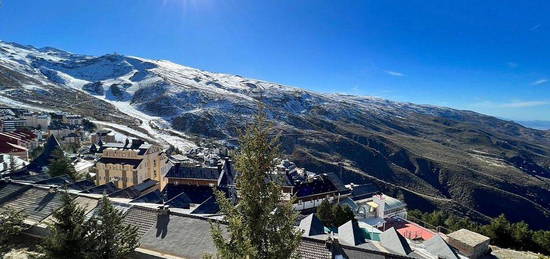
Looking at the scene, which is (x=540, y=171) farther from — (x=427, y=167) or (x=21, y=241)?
(x=21, y=241)

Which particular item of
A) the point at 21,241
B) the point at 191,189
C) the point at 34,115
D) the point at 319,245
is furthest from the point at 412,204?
the point at 34,115

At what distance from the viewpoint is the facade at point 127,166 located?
4866 cm

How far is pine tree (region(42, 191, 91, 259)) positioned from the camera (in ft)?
40.0

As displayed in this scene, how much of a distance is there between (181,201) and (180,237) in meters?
22.4

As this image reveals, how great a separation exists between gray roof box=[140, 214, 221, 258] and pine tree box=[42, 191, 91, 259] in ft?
16.6

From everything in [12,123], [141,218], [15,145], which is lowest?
[141,218]

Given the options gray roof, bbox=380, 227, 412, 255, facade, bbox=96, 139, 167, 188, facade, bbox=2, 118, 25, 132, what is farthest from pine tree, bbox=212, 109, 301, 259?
facade, bbox=2, 118, 25, 132

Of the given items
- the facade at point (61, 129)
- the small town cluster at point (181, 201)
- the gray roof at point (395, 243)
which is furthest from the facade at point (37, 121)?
the gray roof at point (395, 243)

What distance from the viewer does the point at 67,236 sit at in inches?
482

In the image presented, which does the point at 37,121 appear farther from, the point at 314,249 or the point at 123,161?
the point at 314,249

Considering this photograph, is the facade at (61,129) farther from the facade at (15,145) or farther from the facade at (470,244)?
the facade at (470,244)

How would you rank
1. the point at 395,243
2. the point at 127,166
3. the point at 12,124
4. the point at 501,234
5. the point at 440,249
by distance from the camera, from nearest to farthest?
1. the point at 395,243
2. the point at 440,249
3. the point at 501,234
4. the point at 127,166
5. the point at 12,124

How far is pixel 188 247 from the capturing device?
666 inches

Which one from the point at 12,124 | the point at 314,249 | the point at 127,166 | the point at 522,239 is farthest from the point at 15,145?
the point at 522,239
